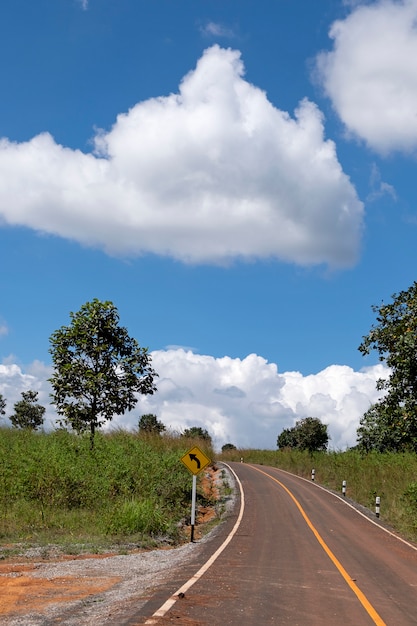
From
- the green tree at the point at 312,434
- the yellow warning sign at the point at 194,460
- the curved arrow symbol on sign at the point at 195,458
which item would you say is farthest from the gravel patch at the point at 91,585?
the green tree at the point at 312,434

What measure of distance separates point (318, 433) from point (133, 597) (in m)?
61.2

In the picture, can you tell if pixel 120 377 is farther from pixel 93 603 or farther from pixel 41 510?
pixel 93 603

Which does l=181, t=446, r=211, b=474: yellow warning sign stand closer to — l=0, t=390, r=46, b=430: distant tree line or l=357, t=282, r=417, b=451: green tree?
l=357, t=282, r=417, b=451: green tree

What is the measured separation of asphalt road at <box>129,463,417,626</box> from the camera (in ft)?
27.9

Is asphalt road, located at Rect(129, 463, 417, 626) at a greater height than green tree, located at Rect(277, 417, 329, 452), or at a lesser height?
lesser

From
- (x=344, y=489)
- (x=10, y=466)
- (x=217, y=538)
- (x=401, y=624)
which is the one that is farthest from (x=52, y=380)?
(x=401, y=624)

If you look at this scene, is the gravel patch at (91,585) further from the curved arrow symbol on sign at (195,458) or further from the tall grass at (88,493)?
the curved arrow symbol on sign at (195,458)

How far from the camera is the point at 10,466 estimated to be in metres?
24.1

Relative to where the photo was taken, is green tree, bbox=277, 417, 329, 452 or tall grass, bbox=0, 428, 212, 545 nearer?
tall grass, bbox=0, 428, 212, 545

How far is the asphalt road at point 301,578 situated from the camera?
8.49 metres

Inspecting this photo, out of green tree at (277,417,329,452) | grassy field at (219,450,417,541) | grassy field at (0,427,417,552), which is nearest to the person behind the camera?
grassy field at (0,427,417,552)

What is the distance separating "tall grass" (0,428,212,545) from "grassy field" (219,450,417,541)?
959 centimetres

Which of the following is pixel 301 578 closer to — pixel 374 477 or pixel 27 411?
pixel 374 477

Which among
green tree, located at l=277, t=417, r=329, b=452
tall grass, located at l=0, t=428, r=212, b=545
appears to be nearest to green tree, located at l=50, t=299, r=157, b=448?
tall grass, located at l=0, t=428, r=212, b=545
